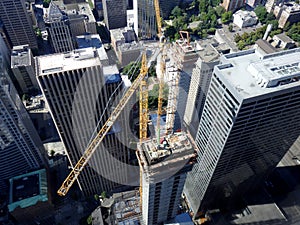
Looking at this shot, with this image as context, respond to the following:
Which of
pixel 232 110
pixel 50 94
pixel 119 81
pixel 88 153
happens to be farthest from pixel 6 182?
pixel 232 110

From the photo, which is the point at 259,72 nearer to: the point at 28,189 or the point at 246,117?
the point at 246,117

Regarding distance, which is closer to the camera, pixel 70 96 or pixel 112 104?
pixel 70 96

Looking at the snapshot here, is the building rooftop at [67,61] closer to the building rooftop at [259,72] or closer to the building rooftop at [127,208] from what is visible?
the building rooftop at [259,72]

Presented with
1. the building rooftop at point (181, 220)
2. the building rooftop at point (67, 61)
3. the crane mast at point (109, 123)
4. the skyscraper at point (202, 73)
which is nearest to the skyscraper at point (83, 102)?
the building rooftop at point (67, 61)

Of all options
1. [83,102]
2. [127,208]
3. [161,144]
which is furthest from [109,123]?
[127,208]

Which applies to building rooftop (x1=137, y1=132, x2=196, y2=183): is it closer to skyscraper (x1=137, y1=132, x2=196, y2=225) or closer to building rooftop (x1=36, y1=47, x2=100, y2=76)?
skyscraper (x1=137, y1=132, x2=196, y2=225)

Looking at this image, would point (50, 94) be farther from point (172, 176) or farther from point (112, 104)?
point (172, 176)
